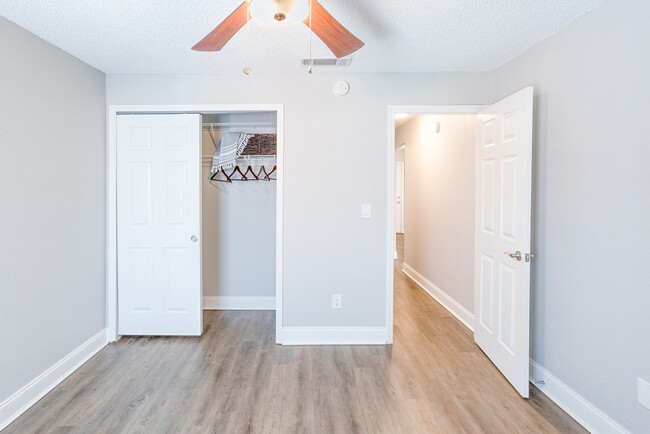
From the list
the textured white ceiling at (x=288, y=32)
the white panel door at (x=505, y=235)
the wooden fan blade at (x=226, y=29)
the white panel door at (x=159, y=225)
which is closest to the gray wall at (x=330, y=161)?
the textured white ceiling at (x=288, y=32)

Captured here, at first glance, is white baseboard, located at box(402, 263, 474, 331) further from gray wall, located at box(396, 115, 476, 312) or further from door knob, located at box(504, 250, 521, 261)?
door knob, located at box(504, 250, 521, 261)

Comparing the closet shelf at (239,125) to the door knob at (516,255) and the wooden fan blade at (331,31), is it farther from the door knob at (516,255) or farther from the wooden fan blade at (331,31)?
the door knob at (516,255)

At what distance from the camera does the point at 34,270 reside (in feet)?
7.63

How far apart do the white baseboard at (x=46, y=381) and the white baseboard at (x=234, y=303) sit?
3.82ft

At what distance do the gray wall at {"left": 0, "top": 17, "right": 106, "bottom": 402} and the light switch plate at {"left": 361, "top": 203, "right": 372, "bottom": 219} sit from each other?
7.36ft

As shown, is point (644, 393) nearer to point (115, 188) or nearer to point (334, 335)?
point (334, 335)

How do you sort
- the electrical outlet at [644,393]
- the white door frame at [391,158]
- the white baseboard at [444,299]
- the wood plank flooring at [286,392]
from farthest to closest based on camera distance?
the white baseboard at [444,299]
the white door frame at [391,158]
the wood plank flooring at [286,392]
the electrical outlet at [644,393]

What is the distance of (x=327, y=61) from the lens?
9.23 feet

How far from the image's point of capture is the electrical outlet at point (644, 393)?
1.69m

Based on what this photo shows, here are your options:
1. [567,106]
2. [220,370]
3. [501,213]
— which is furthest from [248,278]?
[567,106]

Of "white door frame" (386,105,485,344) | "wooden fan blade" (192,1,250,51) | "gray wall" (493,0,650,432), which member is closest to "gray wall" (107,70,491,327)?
"white door frame" (386,105,485,344)

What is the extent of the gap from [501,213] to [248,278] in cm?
269

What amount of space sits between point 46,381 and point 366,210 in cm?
259

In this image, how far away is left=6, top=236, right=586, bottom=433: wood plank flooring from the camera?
2041 mm
